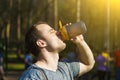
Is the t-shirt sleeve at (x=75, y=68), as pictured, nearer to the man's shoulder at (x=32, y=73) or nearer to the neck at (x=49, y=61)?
the neck at (x=49, y=61)

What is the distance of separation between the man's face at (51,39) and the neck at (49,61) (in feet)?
0.20

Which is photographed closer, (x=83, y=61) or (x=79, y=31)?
(x=79, y=31)

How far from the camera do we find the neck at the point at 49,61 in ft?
15.2

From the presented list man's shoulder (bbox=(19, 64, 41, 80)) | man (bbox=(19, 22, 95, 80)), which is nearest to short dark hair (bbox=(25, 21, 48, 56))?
man (bbox=(19, 22, 95, 80))

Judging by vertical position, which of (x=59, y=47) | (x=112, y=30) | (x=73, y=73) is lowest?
(x=112, y=30)

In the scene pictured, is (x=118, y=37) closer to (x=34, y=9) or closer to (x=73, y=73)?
(x=34, y=9)

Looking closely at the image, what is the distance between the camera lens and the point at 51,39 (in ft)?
15.3

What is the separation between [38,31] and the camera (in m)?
4.68

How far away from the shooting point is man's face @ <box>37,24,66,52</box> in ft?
15.2

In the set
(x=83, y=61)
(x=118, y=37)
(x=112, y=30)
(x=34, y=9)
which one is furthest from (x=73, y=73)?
(x=34, y=9)

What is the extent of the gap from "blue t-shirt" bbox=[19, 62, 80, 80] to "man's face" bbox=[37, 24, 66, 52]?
206 millimetres

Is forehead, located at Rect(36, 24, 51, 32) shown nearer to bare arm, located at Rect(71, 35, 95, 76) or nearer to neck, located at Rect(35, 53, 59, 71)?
neck, located at Rect(35, 53, 59, 71)

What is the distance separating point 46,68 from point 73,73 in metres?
0.42

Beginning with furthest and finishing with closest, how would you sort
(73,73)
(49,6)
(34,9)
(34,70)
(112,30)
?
(34,9) < (49,6) < (112,30) < (73,73) < (34,70)
